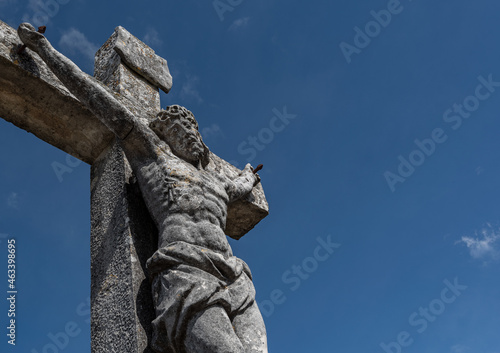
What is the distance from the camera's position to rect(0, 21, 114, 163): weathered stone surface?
3.78m

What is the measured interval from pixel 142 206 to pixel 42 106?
1.07 m

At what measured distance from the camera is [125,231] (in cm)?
349

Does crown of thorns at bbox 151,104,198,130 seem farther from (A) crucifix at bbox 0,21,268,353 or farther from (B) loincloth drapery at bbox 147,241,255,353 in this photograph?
(B) loincloth drapery at bbox 147,241,255,353

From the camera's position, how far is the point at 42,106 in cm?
394

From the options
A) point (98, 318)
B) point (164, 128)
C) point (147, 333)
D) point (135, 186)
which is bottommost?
point (98, 318)

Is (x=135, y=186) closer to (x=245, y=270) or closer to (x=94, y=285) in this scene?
(x=94, y=285)

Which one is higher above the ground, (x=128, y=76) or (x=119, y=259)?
(x=128, y=76)

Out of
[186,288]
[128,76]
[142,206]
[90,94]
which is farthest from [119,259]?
[128,76]

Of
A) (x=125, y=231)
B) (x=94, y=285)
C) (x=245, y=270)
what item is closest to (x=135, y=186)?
(x=125, y=231)

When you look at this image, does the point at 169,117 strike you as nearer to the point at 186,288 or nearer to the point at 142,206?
the point at 142,206

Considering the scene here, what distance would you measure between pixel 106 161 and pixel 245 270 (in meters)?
1.36

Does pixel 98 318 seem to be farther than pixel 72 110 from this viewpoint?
No

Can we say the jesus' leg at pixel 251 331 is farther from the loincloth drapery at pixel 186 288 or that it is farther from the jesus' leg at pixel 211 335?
the jesus' leg at pixel 211 335

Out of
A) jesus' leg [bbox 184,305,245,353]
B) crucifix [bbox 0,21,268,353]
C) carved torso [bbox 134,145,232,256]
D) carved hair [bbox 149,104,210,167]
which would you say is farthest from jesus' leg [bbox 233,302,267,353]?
carved hair [bbox 149,104,210,167]
